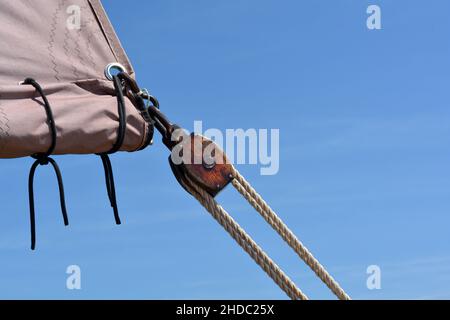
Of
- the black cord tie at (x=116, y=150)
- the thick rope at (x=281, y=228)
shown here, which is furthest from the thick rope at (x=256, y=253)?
the black cord tie at (x=116, y=150)

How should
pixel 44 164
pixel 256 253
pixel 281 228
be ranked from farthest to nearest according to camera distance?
pixel 281 228 < pixel 256 253 < pixel 44 164

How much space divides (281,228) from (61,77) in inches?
38.0

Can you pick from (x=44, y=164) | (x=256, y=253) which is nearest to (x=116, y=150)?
(x=44, y=164)

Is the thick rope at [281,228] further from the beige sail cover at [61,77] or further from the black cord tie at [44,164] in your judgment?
the black cord tie at [44,164]

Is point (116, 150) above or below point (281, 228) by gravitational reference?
above

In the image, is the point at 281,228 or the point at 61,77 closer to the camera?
the point at 61,77

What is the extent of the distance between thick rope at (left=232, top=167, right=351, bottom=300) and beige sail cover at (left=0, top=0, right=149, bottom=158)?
403 mm

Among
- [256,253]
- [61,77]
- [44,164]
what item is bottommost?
[256,253]

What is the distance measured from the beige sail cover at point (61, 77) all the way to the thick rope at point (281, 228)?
403mm

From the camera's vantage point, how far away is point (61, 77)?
2787 millimetres

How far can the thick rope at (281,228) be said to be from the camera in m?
2.99

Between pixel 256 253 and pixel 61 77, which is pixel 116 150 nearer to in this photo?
pixel 61 77

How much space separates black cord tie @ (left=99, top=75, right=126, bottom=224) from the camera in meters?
2.76
